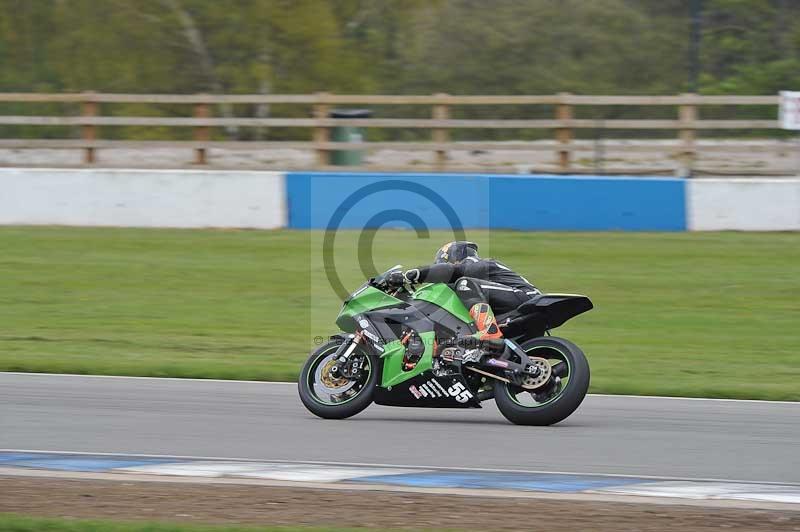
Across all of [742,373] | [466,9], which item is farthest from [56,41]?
[742,373]

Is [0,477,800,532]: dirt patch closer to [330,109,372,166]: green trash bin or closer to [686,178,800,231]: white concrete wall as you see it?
[686,178,800,231]: white concrete wall

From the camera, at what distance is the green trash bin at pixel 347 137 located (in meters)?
22.4

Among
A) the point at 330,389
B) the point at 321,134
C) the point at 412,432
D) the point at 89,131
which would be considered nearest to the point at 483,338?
the point at 412,432

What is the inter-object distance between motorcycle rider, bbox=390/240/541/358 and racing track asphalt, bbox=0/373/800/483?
2.20 feet

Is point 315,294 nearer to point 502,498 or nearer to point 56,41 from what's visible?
point 502,498

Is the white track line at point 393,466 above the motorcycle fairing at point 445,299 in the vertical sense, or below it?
below

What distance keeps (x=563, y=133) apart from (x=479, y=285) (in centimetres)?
1277

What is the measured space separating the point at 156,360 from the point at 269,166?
11495 millimetres

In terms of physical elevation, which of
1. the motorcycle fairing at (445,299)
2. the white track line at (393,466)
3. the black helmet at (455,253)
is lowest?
the white track line at (393,466)

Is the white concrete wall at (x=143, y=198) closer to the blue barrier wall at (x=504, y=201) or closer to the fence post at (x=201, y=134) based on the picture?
the blue barrier wall at (x=504, y=201)

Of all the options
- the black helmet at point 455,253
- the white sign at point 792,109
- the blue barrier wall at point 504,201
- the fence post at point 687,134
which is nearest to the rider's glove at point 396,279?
the black helmet at point 455,253

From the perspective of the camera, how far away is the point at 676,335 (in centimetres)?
1283

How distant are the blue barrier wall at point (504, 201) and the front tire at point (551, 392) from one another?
959 cm

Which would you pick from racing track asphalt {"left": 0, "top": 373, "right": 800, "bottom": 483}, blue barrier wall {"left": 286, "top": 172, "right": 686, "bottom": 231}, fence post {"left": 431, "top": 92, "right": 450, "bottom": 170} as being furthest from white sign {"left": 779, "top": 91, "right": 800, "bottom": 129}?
racing track asphalt {"left": 0, "top": 373, "right": 800, "bottom": 483}
